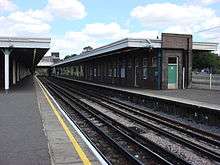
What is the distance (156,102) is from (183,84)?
9948 mm

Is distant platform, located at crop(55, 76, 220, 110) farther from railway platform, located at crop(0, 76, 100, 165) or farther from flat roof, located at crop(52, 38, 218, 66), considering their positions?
railway platform, located at crop(0, 76, 100, 165)

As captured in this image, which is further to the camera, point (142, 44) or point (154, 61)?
point (154, 61)

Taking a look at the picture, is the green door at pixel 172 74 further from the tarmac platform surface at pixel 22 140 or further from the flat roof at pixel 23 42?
the tarmac platform surface at pixel 22 140

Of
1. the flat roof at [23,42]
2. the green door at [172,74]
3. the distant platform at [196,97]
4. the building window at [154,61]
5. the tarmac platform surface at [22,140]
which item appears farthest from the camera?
the building window at [154,61]

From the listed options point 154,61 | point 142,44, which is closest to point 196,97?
point 142,44

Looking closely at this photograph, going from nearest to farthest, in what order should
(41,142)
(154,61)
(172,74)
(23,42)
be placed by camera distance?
(41,142), (23,42), (172,74), (154,61)

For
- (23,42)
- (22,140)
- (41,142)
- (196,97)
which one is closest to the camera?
(41,142)

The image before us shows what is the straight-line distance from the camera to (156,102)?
20.5 m

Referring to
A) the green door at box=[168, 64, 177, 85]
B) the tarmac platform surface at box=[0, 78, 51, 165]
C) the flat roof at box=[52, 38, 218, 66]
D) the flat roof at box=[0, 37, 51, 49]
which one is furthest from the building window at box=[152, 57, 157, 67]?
the tarmac platform surface at box=[0, 78, 51, 165]

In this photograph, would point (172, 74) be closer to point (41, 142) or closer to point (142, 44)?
point (142, 44)

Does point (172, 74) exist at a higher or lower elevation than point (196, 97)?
higher

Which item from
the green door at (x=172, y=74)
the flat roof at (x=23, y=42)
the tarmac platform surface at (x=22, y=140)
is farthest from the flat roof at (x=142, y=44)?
the tarmac platform surface at (x=22, y=140)

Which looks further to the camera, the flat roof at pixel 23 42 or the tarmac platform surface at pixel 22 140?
the flat roof at pixel 23 42

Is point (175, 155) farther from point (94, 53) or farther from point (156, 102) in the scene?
point (94, 53)
